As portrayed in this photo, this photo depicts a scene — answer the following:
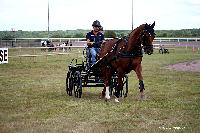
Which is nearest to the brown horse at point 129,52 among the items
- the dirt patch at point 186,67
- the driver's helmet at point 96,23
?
the driver's helmet at point 96,23

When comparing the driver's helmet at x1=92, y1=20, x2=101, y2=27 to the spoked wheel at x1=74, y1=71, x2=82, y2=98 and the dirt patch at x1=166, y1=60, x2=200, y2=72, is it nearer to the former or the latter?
the spoked wheel at x1=74, y1=71, x2=82, y2=98

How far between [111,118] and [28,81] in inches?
378

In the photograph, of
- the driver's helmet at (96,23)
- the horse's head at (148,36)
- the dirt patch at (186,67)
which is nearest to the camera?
the horse's head at (148,36)

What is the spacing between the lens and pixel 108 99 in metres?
13.7

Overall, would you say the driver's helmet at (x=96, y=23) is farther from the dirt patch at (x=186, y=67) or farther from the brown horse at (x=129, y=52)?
the dirt patch at (x=186, y=67)

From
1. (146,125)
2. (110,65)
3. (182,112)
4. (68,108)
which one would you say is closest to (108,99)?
(110,65)

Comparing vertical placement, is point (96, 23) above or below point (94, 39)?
above

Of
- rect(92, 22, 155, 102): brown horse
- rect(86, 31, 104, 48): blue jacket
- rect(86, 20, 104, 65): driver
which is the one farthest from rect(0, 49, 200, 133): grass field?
rect(86, 31, 104, 48): blue jacket

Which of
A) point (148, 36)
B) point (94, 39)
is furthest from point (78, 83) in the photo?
point (148, 36)

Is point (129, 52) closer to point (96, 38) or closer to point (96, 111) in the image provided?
point (96, 38)

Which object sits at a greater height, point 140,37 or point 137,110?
point 140,37

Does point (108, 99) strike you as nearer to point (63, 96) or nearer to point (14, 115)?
point (63, 96)

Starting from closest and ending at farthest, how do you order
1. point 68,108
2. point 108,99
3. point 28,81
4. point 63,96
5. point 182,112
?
point 182,112 < point 68,108 < point 108,99 < point 63,96 < point 28,81

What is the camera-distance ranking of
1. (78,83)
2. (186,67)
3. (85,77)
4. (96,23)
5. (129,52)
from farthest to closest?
1. (186,67)
2. (85,77)
3. (78,83)
4. (96,23)
5. (129,52)
